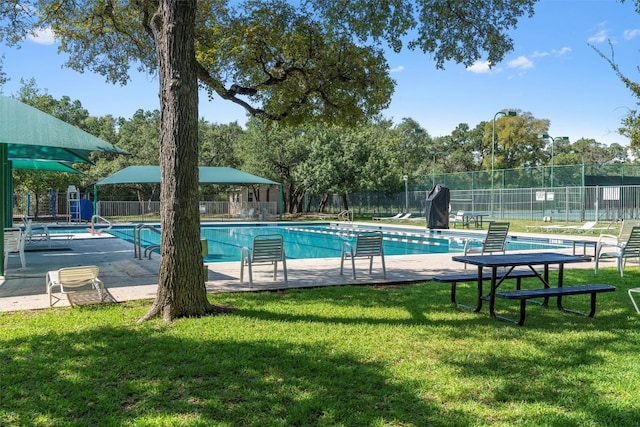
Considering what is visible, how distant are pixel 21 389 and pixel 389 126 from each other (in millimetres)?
60545

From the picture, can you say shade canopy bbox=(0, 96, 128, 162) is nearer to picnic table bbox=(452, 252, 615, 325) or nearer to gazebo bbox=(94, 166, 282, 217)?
picnic table bbox=(452, 252, 615, 325)

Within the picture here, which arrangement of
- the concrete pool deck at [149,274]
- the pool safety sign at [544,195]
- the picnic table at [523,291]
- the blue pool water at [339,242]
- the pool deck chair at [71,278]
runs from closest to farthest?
1. the picnic table at [523,291]
2. the pool deck chair at [71,278]
3. the concrete pool deck at [149,274]
4. the blue pool water at [339,242]
5. the pool safety sign at [544,195]

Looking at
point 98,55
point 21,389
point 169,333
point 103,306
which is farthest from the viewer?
point 98,55

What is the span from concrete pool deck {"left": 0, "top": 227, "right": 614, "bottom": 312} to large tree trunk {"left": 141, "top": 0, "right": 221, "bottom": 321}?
5.45ft

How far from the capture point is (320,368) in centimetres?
429

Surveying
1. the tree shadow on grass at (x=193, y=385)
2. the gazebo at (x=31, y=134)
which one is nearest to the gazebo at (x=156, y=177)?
the gazebo at (x=31, y=134)

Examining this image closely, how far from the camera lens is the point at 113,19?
1073cm

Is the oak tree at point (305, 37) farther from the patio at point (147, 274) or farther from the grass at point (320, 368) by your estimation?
the grass at point (320, 368)

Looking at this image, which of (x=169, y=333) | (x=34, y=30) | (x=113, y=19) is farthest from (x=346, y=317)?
(x=34, y=30)

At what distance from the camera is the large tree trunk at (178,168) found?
5.96 m

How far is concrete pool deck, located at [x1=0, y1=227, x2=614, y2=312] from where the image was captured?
25.6ft

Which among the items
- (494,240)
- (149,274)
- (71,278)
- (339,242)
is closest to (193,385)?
(71,278)

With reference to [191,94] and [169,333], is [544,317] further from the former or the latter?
[191,94]

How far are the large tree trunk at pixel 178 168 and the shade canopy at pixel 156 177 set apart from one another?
21407 millimetres
